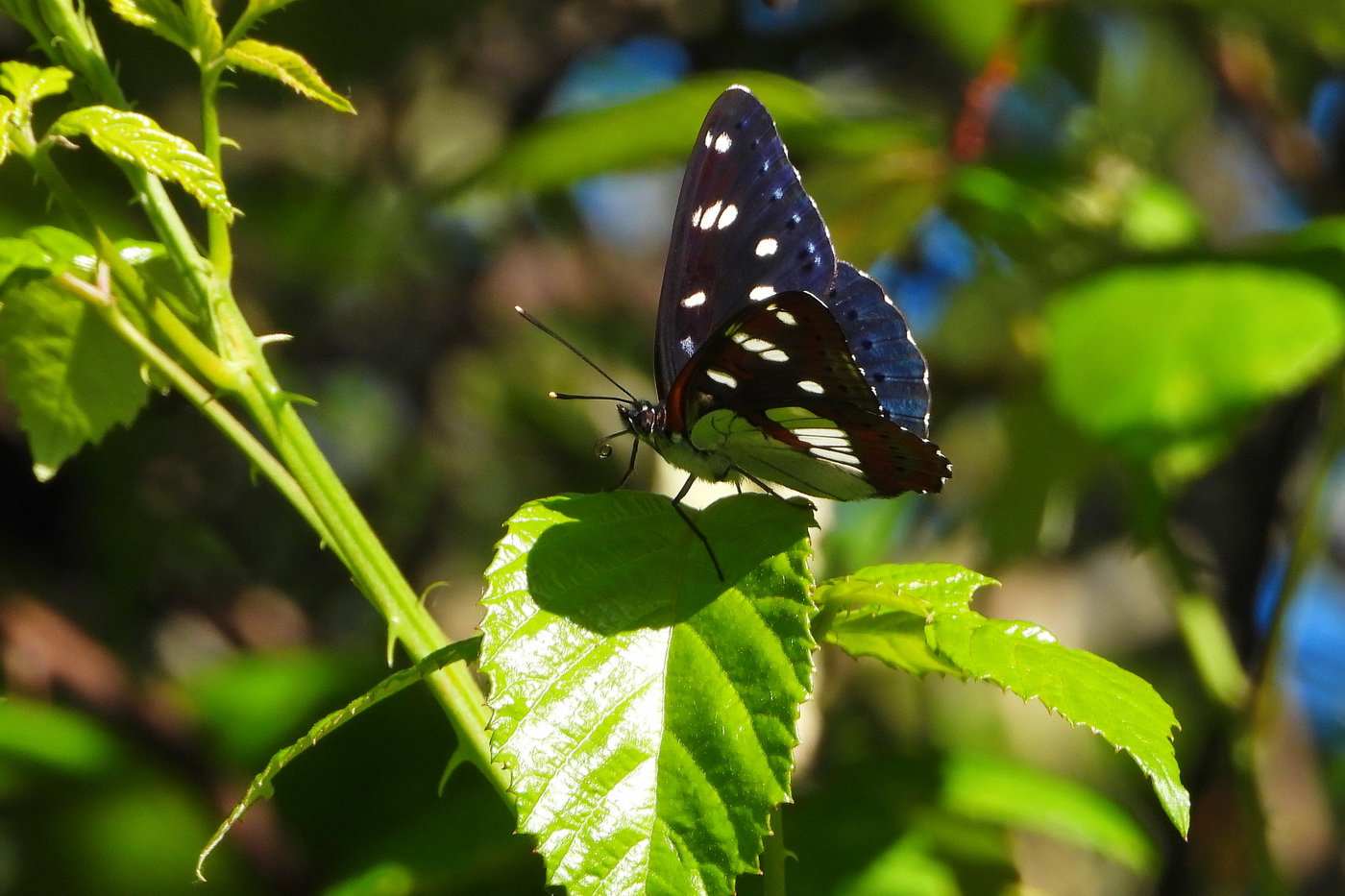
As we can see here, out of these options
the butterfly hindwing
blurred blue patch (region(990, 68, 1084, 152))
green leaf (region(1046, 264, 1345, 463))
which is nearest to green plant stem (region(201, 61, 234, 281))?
the butterfly hindwing

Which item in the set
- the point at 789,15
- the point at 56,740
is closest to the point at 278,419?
the point at 56,740

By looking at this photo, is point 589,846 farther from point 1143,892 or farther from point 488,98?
point 488,98

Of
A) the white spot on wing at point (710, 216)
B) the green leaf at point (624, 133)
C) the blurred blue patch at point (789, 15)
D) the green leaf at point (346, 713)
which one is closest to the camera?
the green leaf at point (346, 713)

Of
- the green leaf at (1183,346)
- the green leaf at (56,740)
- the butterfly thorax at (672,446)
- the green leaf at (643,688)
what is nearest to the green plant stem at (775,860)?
the green leaf at (643,688)

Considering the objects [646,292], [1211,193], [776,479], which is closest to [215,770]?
[776,479]

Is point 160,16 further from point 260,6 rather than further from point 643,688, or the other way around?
point 643,688

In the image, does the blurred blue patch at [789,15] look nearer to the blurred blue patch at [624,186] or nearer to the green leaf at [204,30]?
the blurred blue patch at [624,186]
